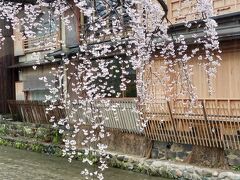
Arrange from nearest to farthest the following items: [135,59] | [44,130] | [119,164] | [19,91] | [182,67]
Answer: [135,59]
[182,67]
[119,164]
[44,130]
[19,91]

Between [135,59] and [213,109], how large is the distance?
2360 mm

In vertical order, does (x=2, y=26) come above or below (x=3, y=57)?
above

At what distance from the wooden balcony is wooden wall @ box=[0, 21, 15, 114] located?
38.5 feet

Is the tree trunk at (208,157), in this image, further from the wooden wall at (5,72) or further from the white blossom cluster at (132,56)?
the wooden wall at (5,72)

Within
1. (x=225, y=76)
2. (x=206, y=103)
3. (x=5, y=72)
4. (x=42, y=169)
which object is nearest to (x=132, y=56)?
(x=206, y=103)

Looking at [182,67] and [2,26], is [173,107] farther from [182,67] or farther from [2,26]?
[2,26]

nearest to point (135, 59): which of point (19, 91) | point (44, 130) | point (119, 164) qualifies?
point (119, 164)

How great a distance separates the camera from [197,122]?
37.1ft

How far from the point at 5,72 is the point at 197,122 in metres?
13.6

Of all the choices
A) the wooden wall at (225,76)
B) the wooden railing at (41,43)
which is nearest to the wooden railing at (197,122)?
the wooden wall at (225,76)

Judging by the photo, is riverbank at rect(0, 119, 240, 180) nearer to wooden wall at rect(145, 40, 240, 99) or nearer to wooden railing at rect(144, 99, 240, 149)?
wooden railing at rect(144, 99, 240, 149)

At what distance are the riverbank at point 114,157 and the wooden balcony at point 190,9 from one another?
13.3 feet

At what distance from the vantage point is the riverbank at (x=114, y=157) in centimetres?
1076

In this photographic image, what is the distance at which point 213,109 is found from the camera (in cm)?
1103
